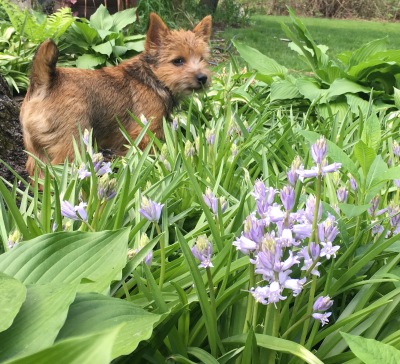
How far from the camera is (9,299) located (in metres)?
1.06

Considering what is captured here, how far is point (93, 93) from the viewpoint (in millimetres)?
3746

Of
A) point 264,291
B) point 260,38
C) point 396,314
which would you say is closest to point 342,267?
point 396,314

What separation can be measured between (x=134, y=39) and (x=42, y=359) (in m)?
5.61

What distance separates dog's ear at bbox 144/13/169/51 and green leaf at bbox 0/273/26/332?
3.20 m

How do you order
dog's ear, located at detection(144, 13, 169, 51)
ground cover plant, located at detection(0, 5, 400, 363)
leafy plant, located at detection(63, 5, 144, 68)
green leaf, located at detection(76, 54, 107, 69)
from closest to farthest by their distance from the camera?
1. ground cover plant, located at detection(0, 5, 400, 363)
2. dog's ear, located at detection(144, 13, 169, 51)
3. green leaf, located at detection(76, 54, 107, 69)
4. leafy plant, located at detection(63, 5, 144, 68)

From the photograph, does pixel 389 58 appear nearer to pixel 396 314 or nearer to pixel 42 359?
pixel 396 314

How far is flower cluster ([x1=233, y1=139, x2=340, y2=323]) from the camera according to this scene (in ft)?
3.74

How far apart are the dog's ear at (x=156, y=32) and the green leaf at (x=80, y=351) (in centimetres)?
358

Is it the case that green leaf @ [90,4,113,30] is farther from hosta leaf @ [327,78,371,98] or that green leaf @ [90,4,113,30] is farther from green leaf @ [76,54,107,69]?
hosta leaf @ [327,78,371,98]

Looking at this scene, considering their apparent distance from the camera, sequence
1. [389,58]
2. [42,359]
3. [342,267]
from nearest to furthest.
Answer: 1. [42,359]
2. [342,267]
3. [389,58]

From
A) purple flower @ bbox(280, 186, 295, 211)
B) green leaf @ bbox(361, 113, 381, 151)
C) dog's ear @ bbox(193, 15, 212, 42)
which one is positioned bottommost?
dog's ear @ bbox(193, 15, 212, 42)

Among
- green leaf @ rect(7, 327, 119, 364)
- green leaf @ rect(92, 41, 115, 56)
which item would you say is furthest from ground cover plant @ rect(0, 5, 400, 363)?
green leaf @ rect(92, 41, 115, 56)

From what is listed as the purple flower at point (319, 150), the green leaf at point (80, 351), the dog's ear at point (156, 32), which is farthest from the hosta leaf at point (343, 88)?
the green leaf at point (80, 351)

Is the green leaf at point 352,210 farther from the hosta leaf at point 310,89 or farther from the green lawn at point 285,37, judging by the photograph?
the green lawn at point 285,37
